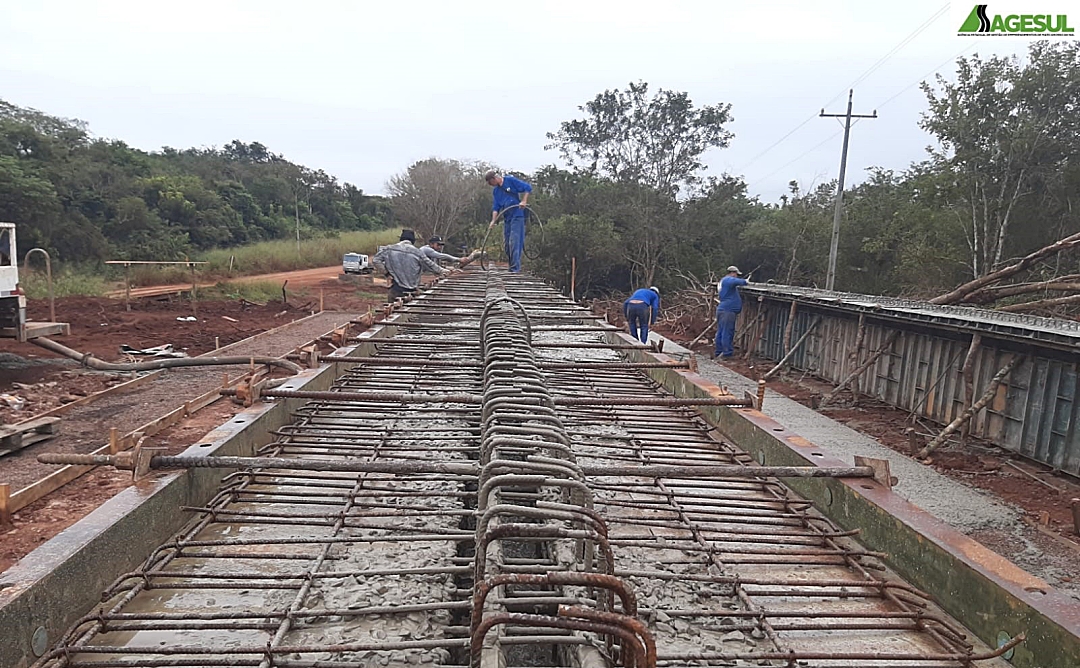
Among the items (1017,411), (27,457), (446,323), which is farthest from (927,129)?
(27,457)

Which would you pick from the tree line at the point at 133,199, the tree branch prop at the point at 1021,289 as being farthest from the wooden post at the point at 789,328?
the tree line at the point at 133,199

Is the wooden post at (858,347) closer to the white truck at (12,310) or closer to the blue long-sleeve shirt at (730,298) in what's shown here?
the blue long-sleeve shirt at (730,298)

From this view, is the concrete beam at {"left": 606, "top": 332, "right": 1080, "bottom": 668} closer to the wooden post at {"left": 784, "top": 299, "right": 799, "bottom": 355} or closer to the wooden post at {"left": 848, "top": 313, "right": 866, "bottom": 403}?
the wooden post at {"left": 848, "top": 313, "right": 866, "bottom": 403}

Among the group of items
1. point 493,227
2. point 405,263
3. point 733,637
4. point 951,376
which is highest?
point 493,227

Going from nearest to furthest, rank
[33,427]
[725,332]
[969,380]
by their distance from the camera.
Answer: [33,427] < [969,380] < [725,332]

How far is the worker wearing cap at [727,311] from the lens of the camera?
1609cm

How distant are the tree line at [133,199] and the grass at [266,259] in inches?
93.2

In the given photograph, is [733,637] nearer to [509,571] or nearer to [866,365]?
[509,571]

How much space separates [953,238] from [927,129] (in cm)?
315

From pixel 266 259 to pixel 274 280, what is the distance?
4391 millimetres

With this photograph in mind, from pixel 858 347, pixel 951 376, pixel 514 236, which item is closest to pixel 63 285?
pixel 514 236

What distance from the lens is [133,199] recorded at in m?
27.8

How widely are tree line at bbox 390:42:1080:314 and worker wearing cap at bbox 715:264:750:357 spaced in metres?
5.35

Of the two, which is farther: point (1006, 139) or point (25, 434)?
point (1006, 139)
